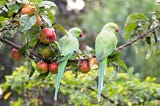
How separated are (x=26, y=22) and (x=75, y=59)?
317mm

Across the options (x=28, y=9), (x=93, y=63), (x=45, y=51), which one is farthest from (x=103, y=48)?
(x=28, y=9)

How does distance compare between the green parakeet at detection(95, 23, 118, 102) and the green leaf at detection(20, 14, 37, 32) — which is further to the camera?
the green parakeet at detection(95, 23, 118, 102)

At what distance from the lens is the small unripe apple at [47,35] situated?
149 centimetres

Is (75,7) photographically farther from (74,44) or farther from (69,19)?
(74,44)

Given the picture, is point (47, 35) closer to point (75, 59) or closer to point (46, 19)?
point (46, 19)

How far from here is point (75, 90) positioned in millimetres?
2674

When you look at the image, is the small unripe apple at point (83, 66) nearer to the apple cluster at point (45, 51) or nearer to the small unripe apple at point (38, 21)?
the apple cluster at point (45, 51)

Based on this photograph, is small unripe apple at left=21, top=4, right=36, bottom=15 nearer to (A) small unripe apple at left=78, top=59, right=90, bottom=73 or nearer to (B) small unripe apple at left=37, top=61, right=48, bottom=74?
(B) small unripe apple at left=37, top=61, right=48, bottom=74

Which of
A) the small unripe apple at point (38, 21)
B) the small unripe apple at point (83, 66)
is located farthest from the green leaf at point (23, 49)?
the small unripe apple at point (83, 66)

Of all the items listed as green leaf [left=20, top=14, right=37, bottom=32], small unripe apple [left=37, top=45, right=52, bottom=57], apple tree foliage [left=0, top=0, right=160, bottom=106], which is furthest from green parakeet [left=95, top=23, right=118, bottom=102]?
green leaf [left=20, top=14, right=37, bottom=32]

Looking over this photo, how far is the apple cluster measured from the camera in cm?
148

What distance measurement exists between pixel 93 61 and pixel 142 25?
32 cm

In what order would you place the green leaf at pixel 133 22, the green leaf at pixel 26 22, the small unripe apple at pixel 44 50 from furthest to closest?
1. the green leaf at pixel 133 22
2. the small unripe apple at pixel 44 50
3. the green leaf at pixel 26 22

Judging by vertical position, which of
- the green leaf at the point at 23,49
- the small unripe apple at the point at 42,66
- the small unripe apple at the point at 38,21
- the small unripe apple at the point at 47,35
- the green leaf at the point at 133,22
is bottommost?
the small unripe apple at the point at 42,66
